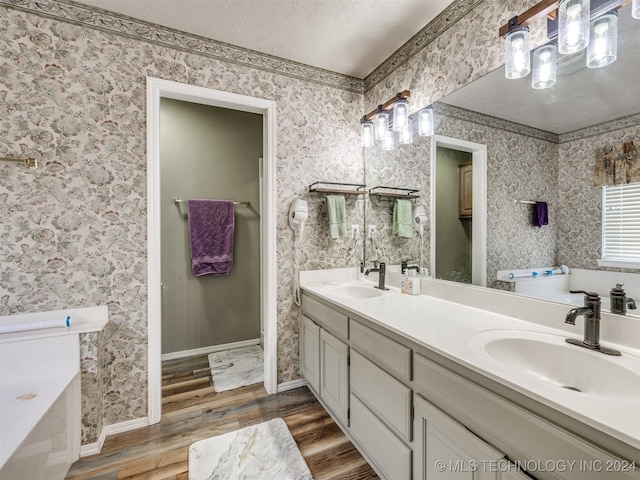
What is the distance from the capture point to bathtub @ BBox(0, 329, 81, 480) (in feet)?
3.57

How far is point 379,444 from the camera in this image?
1.34 metres

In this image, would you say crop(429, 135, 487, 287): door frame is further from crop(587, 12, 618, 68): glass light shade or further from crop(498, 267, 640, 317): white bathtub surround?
crop(587, 12, 618, 68): glass light shade

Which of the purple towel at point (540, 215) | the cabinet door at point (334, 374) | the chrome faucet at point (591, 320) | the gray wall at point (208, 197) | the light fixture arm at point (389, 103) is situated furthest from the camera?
the gray wall at point (208, 197)

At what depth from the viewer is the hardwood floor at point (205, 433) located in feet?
4.99

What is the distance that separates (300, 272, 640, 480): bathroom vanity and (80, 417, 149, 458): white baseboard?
1229mm

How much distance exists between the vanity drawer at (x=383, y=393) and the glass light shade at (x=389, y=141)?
59.8 inches

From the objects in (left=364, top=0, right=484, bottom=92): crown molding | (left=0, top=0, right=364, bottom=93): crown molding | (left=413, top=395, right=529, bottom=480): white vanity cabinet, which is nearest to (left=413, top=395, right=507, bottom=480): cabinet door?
(left=413, top=395, right=529, bottom=480): white vanity cabinet

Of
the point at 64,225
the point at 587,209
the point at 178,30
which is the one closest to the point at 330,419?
the point at 587,209

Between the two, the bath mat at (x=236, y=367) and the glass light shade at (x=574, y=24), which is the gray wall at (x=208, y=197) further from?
the glass light shade at (x=574, y=24)

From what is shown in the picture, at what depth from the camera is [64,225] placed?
65.4 inches

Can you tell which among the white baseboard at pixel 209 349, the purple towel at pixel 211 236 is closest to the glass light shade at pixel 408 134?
the purple towel at pixel 211 236

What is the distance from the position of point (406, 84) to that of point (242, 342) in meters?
2.88

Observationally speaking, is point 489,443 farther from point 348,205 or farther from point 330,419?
point 348,205

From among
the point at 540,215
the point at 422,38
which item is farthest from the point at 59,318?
the point at 422,38
